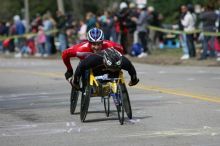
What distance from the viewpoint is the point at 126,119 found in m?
13.0

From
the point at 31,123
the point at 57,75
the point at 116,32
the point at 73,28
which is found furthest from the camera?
the point at 73,28

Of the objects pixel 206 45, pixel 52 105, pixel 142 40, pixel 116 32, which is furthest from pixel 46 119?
pixel 116 32

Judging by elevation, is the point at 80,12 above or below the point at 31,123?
below

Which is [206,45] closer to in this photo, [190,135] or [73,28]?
[73,28]

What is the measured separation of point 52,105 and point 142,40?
15.5 m

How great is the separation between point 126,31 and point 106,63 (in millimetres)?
20334

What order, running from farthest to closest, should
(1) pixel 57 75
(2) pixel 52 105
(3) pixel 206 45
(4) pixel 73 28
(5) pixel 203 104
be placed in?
(4) pixel 73 28 < (3) pixel 206 45 < (1) pixel 57 75 < (2) pixel 52 105 < (5) pixel 203 104

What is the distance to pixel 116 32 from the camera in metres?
34.0

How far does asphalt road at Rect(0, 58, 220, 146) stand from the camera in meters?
10.8

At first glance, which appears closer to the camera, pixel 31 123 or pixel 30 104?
pixel 31 123

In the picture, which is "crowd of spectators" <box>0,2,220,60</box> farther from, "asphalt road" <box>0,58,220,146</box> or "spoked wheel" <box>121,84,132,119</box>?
"spoked wheel" <box>121,84,132,119</box>

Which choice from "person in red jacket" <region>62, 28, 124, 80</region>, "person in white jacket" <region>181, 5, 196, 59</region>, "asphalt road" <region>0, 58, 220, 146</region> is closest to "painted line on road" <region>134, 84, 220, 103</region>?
"asphalt road" <region>0, 58, 220, 146</region>

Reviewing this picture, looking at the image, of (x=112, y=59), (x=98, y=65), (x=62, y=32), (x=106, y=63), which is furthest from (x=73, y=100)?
(x=62, y=32)

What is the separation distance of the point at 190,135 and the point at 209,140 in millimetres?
550
